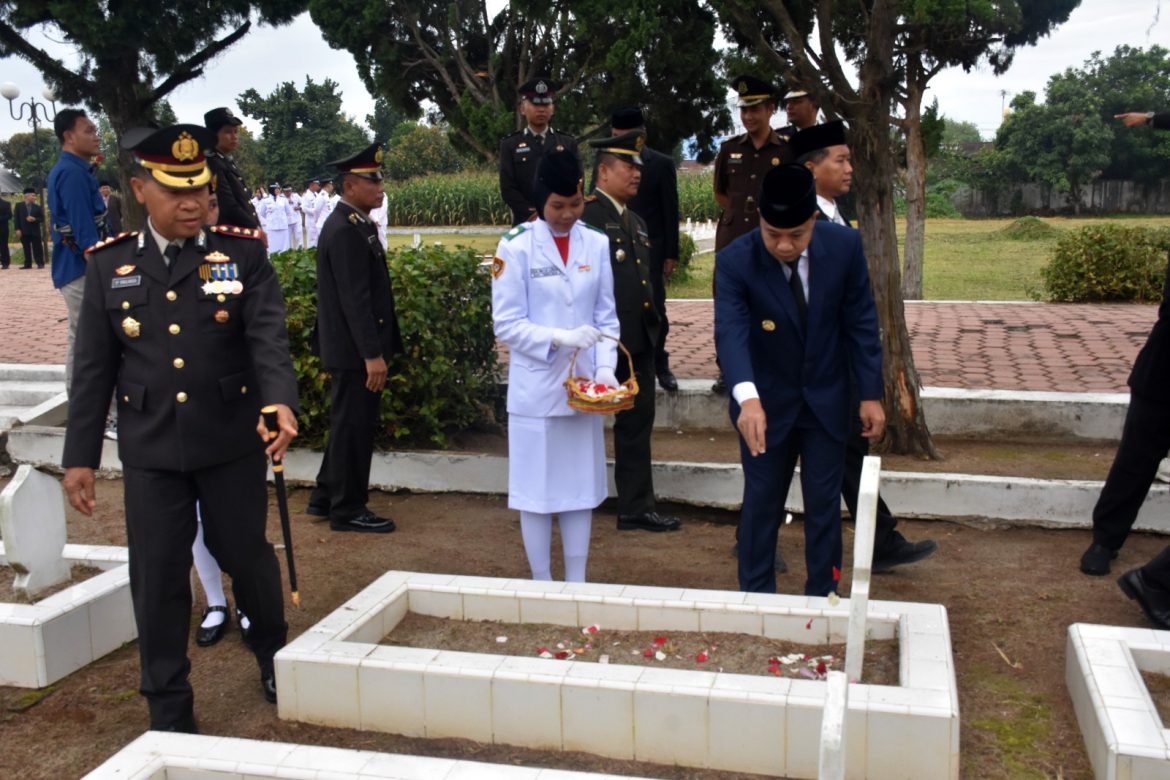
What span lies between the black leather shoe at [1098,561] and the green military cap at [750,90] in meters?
2.99

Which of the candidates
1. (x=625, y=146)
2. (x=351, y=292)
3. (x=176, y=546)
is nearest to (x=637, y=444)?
(x=625, y=146)

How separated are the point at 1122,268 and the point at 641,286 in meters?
9.16

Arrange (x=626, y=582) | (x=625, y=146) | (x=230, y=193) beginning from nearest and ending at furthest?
1. (x=626, y=582)
2. (x=625, y=146)
3. (x=230, y=193)

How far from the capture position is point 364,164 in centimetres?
590

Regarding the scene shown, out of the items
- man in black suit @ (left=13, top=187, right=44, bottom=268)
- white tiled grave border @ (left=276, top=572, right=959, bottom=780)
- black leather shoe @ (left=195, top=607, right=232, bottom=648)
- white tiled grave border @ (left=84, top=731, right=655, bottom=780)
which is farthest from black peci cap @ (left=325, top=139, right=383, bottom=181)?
man in black suit @ (left=13, top=187, right=44, bottom=268)

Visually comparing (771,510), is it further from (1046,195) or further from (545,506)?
(1046,195)

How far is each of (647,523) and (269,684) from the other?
2498 millimetres

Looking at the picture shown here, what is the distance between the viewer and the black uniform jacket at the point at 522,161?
7.37m

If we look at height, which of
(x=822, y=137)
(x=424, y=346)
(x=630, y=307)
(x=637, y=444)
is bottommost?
(x=637, y=444)

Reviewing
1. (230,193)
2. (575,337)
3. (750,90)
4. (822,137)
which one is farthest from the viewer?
(230,193)

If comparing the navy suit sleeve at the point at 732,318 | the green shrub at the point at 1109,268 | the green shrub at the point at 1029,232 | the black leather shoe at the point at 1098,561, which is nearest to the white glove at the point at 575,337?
the navy suit sleeve at the point at 732,318

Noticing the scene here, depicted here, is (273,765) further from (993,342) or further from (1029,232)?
(1029,232)

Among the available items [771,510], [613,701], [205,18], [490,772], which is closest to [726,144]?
[771,510]

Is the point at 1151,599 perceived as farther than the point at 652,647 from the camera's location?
Yes
